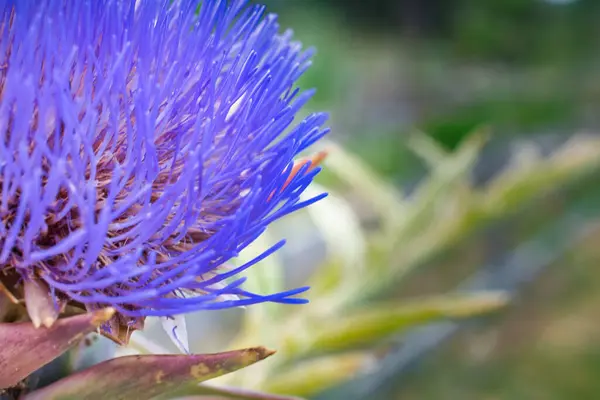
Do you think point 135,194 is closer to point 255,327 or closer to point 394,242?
point 255,327

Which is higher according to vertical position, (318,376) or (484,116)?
(484,116)

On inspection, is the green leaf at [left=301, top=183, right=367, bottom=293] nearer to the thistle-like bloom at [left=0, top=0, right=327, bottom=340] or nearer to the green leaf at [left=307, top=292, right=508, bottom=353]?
the green leaf at [left=307, top=292, right=508, bottom=353]

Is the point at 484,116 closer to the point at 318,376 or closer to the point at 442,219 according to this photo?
the point at 442,219

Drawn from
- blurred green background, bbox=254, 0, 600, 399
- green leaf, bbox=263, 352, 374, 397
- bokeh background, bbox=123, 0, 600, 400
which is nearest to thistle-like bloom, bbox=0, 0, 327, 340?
bokeh background, bbox=123, 0, 600, 400

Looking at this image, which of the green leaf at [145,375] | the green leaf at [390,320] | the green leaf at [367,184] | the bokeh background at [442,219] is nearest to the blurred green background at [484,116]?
the bokeh background at [442,219]

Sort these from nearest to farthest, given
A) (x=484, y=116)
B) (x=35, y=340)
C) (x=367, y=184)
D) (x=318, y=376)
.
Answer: (x=35, y=340)
(x=318, y=376)
(x=367, y=184)
(x=484, y=116)

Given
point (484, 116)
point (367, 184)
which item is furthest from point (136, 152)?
point (484, 116)

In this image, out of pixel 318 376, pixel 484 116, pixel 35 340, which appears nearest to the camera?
pixel 35 340
